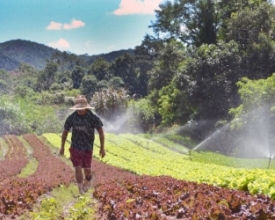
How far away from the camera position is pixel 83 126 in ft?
30.3

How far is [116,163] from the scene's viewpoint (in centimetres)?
2331

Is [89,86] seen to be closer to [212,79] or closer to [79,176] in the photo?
[212,79]

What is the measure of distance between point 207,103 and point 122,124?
20610 millimetres

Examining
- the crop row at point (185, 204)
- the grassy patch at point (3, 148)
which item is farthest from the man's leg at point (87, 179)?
the grassy patch at point (3, 148)

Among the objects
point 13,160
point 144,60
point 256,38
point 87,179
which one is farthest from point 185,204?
point 144,60

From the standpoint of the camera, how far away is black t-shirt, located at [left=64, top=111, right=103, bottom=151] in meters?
9.23

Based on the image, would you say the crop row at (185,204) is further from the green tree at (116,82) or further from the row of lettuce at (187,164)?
the green tree at (116,82)

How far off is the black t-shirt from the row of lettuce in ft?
9.01

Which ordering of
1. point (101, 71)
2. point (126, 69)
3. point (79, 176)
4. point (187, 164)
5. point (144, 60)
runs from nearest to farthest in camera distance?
point (79, 176)
point (187, 164)
point (144, 60)
point (126, 69)
point (101, 71)

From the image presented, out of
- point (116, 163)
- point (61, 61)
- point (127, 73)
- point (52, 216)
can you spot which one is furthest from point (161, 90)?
point (61, 61)

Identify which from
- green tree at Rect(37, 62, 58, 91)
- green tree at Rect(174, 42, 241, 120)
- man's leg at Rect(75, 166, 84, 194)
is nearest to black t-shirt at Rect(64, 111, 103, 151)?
man's leg at Rect(75, 166, 84, 194)

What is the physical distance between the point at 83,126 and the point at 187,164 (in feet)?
45.3

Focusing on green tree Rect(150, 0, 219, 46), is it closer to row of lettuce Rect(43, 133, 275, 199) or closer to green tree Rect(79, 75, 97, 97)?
row of lettuce Rect(43, 133, 275, 199)

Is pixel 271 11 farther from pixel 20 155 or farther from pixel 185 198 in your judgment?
pixel 185 198
